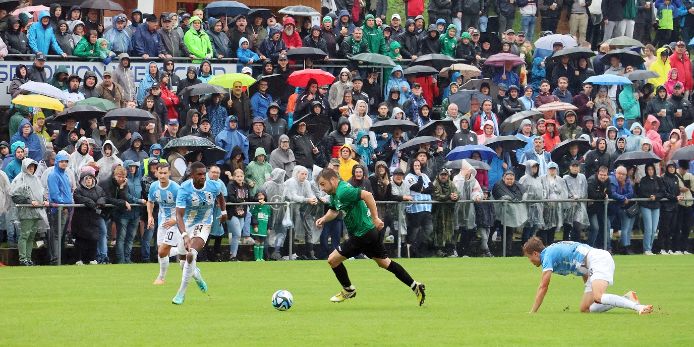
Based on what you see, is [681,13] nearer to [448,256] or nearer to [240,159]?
[448,256]

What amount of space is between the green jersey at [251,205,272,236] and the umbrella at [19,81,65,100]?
4.42 meters

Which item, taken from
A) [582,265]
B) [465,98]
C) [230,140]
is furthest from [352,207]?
[465,98]

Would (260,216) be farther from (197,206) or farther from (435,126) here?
(197,206)

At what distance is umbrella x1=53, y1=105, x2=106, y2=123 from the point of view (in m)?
28.1

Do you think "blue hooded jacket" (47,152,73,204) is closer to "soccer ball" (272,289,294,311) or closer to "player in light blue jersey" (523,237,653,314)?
"soccer ball" (272,289,294,311)

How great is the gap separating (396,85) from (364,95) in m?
1.10

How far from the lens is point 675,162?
31.6 m

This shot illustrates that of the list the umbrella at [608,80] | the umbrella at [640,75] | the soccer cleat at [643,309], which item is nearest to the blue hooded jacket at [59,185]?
the soccer cleat at [643,309]

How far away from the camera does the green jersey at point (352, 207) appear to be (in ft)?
61.6

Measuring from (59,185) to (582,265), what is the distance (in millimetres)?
11933

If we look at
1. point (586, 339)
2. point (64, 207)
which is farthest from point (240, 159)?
point (586, 339)

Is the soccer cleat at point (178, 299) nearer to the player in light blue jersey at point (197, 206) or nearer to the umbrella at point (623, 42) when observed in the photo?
the player in light blue jersey at point (197, 206)

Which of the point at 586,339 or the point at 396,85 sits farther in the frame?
the point at 396,85

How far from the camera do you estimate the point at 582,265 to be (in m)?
17.5
